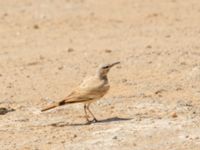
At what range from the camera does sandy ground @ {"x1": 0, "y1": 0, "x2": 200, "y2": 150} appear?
1145 centimetres

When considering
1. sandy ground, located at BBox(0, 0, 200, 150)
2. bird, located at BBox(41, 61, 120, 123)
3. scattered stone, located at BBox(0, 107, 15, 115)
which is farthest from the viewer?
scattered stone, located at BBox(0, 107, 15, 115)

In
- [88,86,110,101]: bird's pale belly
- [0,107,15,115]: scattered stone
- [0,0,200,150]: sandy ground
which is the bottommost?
[0,0,200,150]: sandy ground

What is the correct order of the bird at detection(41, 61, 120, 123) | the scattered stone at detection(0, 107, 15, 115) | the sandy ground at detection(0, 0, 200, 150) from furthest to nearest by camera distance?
the scattered stone at detection(0, 107, 15, 115) → the bird at detection(41, 61, 120, 123) → the sandy ground at detection(0, 0, 200, 150)

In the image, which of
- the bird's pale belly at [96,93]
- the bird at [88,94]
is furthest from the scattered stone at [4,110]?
the bird's pale belly at [96,93]

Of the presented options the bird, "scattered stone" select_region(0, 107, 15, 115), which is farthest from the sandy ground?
the bird

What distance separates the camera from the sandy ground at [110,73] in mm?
11453

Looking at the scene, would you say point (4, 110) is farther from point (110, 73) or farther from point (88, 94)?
point (110, 73)

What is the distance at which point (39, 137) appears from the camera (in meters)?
11.6

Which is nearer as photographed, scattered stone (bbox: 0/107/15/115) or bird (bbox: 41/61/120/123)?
bird (bbox: 41/61/120/123)

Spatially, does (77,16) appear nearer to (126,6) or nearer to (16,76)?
(126,6)

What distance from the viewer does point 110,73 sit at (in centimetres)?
1560

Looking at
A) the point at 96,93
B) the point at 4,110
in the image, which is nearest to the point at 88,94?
the point at 96,93

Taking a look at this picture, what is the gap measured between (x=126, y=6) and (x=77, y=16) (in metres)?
1.70

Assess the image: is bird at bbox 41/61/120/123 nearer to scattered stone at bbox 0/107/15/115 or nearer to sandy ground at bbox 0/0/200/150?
sandy ground at bbox 0/0/200/150
